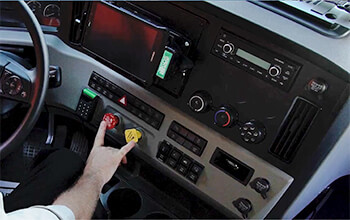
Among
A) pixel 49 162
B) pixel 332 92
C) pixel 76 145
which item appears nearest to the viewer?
pixel 332 92

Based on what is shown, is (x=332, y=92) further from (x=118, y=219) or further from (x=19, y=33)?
(x=19, y=33)

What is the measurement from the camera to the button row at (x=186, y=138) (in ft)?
3.54

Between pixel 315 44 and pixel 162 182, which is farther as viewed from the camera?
pixel 162 182

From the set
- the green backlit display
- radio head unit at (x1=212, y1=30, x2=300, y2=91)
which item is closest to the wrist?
the green backlit display

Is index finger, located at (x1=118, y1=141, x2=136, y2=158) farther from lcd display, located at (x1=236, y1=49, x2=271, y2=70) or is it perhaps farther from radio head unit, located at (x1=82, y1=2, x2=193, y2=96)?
lcd display, located at (x1=236, y1=49, x2=271, y2=70)

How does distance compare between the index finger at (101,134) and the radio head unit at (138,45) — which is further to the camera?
the index finger at (101,134)

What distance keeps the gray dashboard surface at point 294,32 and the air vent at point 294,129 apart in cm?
11

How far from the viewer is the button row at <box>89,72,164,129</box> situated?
1.13 metres

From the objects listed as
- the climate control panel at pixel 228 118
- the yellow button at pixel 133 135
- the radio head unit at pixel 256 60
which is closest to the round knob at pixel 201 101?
the climate control panel at pixel 228 118

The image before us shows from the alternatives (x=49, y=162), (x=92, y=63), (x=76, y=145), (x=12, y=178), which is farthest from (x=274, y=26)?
(x=12, y=178)

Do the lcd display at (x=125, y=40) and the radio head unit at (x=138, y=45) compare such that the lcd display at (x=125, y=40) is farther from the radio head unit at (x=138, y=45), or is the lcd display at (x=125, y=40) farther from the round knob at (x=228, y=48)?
the round knob at (x=228, y=48)

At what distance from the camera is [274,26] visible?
3.00 feet

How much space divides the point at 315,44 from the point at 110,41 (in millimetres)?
491

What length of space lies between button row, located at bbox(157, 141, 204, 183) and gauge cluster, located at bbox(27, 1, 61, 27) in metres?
0.47
